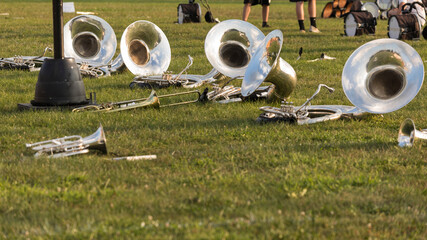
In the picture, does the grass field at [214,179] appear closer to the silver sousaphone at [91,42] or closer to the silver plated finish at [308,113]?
the silver plated finish at [308,113]

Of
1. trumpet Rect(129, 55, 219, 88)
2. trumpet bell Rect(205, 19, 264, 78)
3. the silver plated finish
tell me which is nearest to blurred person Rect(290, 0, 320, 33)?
trumpet bell Rect(205, 19, 264, 78)

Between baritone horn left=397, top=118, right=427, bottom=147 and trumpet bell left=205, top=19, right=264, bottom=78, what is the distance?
288cm

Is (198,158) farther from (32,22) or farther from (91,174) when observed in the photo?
(32,22)

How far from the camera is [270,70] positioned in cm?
616

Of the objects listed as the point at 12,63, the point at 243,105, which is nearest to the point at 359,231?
the point at 243,105

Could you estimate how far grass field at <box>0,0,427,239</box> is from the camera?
3.34 metres

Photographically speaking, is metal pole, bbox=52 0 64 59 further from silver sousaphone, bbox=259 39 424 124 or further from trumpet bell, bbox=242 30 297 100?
silver sousaphone, bbox=259 39 424 124

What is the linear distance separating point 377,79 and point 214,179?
2.38 metres

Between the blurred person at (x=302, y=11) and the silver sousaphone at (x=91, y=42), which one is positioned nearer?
the silver sousaphone at (x=91, y=42)

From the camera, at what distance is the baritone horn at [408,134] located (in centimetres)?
500

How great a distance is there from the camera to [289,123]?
576 cm

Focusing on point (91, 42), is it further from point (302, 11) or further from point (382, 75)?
point (302, 11)

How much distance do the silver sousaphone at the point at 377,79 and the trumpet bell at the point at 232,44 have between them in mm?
1966

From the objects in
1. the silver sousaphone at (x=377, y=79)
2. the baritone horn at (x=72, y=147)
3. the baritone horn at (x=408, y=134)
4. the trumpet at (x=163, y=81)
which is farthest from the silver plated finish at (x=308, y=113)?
the trumpet at (x=163, y=81)
